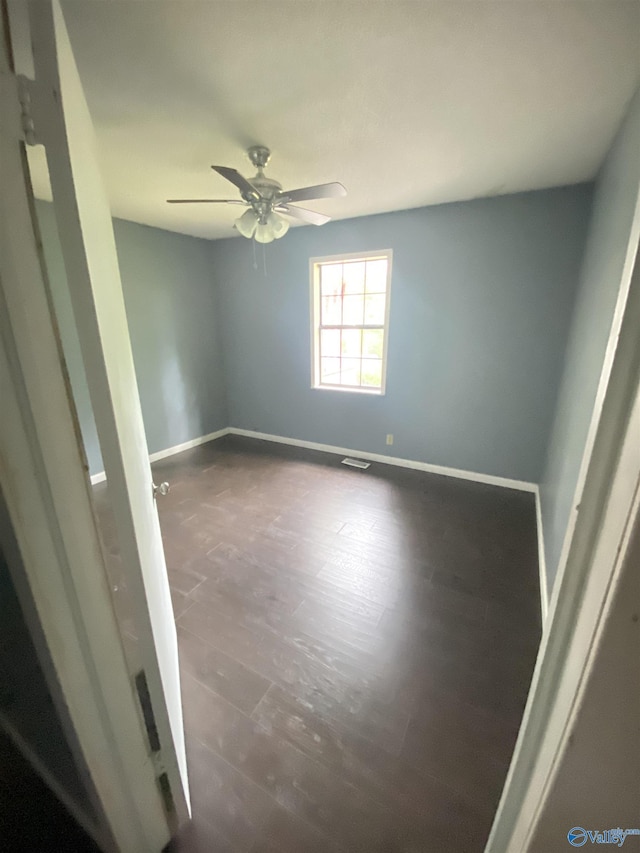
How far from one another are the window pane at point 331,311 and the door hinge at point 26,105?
3.34 m

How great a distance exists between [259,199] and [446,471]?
289cm

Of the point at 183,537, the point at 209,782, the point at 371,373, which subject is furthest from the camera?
the point at 371,373

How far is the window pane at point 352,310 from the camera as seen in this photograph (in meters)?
3.57

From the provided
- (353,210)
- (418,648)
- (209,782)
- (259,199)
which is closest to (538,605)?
(418,648)

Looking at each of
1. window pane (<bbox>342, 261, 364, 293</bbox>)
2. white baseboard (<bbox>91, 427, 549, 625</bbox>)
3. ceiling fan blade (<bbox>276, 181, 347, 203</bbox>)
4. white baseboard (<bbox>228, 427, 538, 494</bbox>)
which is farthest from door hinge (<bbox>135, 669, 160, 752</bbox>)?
window pane (<bbox>342, 261, 364, 293</bbox>)

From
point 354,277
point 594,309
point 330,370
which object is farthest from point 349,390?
point 594,309

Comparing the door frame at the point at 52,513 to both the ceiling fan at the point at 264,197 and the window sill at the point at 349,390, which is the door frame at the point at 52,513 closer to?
the ceiling fan at the point at 264,197

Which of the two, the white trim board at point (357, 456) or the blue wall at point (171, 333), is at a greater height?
the blue wall at point (171, 333)

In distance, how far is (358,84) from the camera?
1.39 m

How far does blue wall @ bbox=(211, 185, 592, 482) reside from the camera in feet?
8.70

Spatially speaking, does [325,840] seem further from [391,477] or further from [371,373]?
[371,373]

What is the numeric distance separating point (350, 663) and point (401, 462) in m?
2.35

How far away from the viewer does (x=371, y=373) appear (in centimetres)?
370

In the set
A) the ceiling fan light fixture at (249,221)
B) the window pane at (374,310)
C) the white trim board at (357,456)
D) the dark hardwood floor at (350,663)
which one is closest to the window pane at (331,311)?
the window pane at (374,310)
